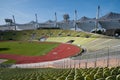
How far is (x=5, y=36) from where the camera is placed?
97.9 meters

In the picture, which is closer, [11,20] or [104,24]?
[11,20]

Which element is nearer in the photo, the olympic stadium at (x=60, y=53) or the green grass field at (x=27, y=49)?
the olympic stadium at (x=60, y=53)

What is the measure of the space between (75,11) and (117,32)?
141 ft

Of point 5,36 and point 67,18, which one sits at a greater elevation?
point 67,18

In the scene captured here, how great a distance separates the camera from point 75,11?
443ft

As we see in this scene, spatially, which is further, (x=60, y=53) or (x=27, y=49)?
(x=27, y=49)

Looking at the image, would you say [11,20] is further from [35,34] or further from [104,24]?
[104,24]

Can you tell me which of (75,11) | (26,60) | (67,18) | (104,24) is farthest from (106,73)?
(104,24)

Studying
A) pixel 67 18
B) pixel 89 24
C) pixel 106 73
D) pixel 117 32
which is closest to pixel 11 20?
pixel 67 18

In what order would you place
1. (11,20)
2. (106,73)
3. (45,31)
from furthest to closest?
1. (11,20)
2. (45,31)
3. (106,73)

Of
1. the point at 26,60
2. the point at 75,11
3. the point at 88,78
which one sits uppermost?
the point at 75,11

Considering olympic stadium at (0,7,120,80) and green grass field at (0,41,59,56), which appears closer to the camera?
olympic stadium at (0,7,120,80)

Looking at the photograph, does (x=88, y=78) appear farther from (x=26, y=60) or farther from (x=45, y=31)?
(x=45, y=31)

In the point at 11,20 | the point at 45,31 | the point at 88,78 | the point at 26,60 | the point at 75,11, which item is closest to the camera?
the point at 88,78
